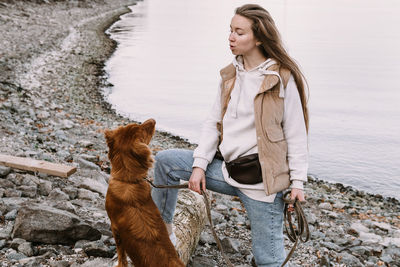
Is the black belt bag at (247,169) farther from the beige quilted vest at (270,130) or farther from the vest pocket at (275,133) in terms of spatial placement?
the vest pocket at (275,133)

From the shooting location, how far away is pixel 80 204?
6.37 meters

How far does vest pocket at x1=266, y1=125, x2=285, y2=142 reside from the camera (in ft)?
11.9

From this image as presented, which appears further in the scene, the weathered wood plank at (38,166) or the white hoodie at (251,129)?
the weathered wood plank at (38,166)

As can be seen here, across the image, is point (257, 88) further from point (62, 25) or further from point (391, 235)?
point (62, 25)

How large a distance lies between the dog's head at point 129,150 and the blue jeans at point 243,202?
0.34m

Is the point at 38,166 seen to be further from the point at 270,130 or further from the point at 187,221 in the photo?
the point at 270,130

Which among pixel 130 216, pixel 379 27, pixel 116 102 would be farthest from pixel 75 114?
pixel 379 27

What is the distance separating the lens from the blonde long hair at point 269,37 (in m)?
3.67

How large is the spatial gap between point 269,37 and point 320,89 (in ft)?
79.4

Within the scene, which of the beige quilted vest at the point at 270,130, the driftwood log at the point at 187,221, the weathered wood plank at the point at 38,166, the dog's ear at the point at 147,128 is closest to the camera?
the beige quilted vest at the point at 270,130

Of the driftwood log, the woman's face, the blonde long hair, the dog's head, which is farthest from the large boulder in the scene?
the blonde long hair

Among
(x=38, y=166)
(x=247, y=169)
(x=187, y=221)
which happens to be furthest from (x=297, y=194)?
(x=38, y=166)

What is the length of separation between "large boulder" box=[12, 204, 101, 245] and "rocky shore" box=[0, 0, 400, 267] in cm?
1

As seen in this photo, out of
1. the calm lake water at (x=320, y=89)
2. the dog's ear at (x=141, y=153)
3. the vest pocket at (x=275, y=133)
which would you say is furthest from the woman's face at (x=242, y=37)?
the dog's ear at (x=141, y=153)
